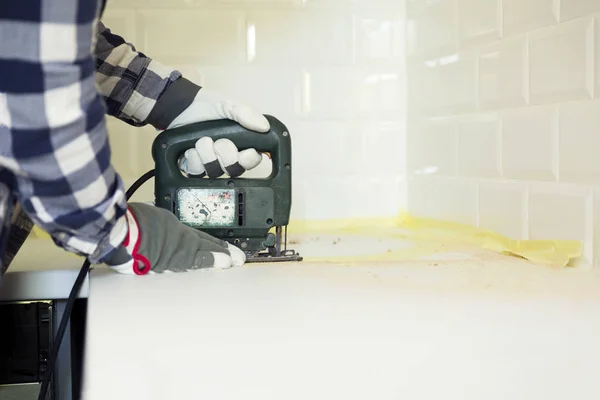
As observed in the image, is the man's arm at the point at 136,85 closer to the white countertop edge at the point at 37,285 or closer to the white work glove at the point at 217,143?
the white work glove at the point at 217,143

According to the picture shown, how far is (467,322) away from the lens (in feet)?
A: 2.02

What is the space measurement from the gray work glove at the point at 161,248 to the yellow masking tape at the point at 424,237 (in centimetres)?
20

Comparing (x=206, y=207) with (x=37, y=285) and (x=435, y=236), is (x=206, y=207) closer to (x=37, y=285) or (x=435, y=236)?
(x=37, y=285)

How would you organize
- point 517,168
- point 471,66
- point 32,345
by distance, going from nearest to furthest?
point 32,345
point 517,168
point 471,66

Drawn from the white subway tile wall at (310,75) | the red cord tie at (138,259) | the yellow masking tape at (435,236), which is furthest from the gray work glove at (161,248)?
the white subway tile wall at (310,75)

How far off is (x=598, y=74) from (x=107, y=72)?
714mm

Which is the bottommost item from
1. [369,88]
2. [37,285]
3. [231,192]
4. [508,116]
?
[37,285]

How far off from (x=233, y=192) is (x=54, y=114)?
1.73ft

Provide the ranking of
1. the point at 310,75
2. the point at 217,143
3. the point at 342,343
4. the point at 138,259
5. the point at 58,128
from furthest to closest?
1. the point at 310,75
2. the point at 217,143
3. the point at 138,259
4. the point at 58,128
5. the point at 342,343

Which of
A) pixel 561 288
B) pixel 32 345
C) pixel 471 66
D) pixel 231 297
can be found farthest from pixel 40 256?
pixel 471 66

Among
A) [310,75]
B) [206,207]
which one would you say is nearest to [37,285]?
[206,207]

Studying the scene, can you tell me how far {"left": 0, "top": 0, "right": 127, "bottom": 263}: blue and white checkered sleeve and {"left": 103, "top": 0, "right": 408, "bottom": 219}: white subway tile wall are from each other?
1.05 meters

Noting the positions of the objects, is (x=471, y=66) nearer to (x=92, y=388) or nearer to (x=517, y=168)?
(x=517, y=168)

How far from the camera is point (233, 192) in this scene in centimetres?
115
